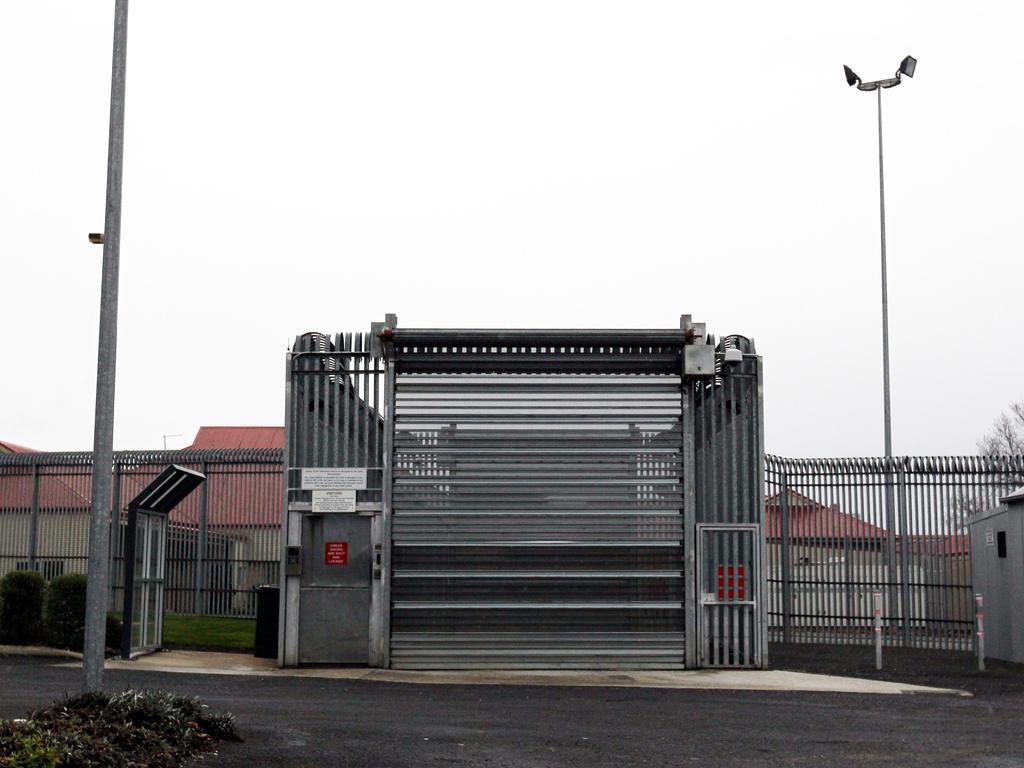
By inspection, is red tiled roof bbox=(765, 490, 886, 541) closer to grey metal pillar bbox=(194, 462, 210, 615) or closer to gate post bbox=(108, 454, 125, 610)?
grey metal pillar bbox=(194, 462, 210, 615)

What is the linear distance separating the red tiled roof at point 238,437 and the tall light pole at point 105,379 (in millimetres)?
32787

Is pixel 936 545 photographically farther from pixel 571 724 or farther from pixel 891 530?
pixel 571 724

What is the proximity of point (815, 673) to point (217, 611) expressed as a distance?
1069 centimetres

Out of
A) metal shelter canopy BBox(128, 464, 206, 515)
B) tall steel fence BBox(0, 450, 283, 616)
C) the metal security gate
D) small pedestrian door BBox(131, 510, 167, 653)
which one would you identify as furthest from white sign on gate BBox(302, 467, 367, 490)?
tall steel fence BBox(0, 450, 283, 616)

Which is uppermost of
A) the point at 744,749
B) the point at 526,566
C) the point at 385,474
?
the point at 385,474

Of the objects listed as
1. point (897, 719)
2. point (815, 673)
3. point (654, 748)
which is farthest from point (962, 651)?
point (654, 748)

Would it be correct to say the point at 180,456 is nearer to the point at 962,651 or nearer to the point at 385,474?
the point at 385,474

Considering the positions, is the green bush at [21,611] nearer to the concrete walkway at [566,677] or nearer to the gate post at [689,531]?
the concrete walkway at [566,677]

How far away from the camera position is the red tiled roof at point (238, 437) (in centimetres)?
4409

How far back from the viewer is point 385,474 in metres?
17.3

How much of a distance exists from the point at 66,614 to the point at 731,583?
28.3ft

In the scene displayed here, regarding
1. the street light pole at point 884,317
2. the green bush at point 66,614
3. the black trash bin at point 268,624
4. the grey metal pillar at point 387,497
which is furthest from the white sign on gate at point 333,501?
the street light pole at point 884,317

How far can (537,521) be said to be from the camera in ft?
57.2

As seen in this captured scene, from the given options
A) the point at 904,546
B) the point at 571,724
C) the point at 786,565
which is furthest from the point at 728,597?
the point at 571,724
